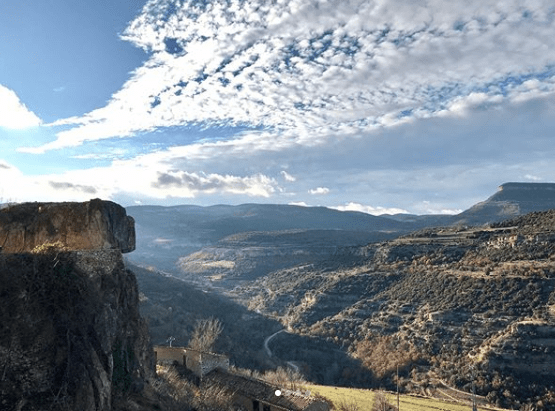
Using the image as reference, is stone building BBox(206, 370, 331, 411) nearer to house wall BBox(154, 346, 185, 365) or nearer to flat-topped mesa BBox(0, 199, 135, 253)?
house wall BBox(154, 346, 185, 365)

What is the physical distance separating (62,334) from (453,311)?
2101 inches

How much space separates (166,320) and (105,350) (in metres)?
55.3

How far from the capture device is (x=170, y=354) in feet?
141

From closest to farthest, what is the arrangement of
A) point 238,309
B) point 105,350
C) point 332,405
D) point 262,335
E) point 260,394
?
point 105,350 → point 260,394 → point 332,405 → point 262,335 → point 238,309

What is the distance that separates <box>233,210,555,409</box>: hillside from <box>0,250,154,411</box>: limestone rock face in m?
39.0

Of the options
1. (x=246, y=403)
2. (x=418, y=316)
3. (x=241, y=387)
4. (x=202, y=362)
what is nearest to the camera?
(x=246, y=403)

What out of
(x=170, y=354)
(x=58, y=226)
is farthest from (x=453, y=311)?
(x=58, y=226)

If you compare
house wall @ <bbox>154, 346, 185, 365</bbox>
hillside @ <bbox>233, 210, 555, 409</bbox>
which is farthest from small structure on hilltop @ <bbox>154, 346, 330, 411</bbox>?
hillside @ <bbox>233, 210, 555, 409</bbox>

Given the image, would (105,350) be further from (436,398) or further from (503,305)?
(503,305)

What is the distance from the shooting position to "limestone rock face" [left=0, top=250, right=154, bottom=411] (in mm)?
14641

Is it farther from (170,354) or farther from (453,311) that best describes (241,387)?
(453,311)

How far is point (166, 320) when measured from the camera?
230 ft

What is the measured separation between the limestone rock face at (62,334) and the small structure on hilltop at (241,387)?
60.9 feet

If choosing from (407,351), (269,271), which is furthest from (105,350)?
(269,271)
